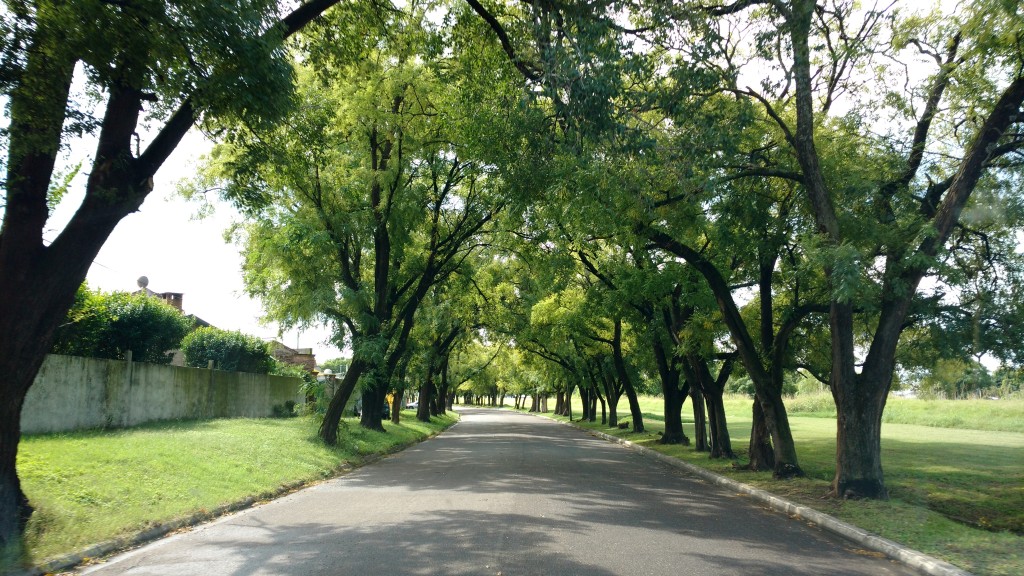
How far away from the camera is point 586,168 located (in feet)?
35.0

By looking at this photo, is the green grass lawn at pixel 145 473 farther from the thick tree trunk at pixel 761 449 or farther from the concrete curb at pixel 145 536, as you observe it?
the thick tree trunk at pixel 761 449

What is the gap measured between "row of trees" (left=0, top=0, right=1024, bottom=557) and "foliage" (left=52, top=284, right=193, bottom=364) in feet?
11.0

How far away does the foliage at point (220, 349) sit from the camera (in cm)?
2452

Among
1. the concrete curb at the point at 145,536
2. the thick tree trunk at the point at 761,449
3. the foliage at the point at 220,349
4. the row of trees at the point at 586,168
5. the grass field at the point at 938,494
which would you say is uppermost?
the row of trees at the point at 586,168

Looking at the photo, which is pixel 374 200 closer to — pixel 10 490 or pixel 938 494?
pixel 10 490

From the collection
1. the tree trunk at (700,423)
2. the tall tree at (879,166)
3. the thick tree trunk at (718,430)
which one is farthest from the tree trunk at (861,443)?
the tree trunk at (700,423)

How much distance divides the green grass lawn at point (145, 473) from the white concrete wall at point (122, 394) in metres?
0.45

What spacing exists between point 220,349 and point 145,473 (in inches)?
591

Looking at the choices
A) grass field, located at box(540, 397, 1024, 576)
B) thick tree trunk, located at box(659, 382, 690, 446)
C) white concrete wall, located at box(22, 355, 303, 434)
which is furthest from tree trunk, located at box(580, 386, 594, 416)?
white concrete wall, located at box(22, 355, 303, 434)

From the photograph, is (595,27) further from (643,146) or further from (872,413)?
(872,413)

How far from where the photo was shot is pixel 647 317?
22.6 m

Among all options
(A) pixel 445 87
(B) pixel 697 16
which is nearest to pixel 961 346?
(B) pixel 697 16

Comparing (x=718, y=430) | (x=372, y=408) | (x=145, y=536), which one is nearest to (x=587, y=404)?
(x=372, y=408)

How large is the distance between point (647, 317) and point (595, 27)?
49.0 feet
